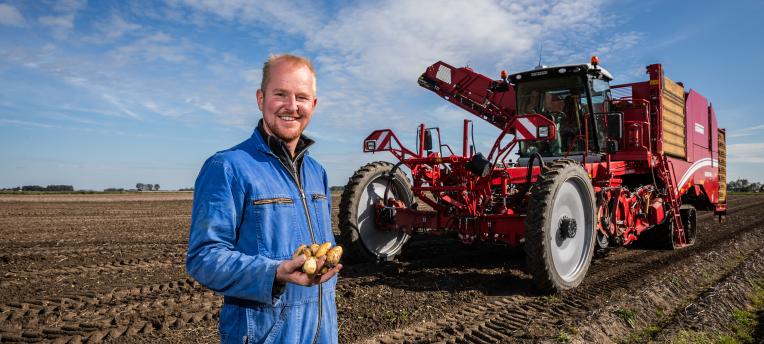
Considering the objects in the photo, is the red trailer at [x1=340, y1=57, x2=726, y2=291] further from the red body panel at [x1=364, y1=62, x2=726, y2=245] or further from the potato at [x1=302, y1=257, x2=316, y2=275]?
the potato at [x1=302, y1=257, x2=316, y2=275]

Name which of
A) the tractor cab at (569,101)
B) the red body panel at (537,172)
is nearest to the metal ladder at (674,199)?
the red body panel at (537,172)

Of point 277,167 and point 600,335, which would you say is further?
point 600,335

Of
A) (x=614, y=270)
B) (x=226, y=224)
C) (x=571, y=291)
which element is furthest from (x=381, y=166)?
(x=226, y=224)

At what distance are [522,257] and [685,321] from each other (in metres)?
2.79

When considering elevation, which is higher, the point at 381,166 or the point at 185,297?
the point at 381,166

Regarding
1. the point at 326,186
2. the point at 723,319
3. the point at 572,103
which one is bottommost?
the point at 723,319

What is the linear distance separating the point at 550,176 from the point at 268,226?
412 cm

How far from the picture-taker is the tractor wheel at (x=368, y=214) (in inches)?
245

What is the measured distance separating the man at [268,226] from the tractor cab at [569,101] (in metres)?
6.04

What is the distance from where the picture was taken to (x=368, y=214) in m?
6.45

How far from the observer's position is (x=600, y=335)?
4.02m

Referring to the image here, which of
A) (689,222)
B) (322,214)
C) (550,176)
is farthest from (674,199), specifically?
(322,214)

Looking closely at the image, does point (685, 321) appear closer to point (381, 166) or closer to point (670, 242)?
point (381, 166)

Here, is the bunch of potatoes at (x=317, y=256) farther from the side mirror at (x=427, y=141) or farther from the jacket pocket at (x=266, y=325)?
Result: the side mirror at (x=427, y=141)
